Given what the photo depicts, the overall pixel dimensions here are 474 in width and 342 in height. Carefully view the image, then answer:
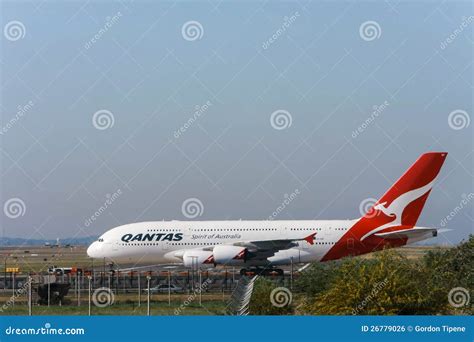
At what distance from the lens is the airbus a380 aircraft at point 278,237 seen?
125 feet

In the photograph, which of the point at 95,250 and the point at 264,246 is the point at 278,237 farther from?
the point at 95,250

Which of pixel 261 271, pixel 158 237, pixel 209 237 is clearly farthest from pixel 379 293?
pixel 158 237

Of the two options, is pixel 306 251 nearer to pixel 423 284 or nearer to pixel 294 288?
pixel 294 288

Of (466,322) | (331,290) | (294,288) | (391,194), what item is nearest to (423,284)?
Result: (331,290)

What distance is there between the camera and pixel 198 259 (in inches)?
1501

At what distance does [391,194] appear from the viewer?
3856 centimetres

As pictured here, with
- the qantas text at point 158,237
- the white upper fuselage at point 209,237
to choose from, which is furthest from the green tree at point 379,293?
the qantas text at point 158,237

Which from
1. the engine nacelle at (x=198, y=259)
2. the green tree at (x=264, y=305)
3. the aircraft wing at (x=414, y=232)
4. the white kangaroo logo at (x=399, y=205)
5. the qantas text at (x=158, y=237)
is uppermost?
the white kangaroo logo at (x=399, y=205)

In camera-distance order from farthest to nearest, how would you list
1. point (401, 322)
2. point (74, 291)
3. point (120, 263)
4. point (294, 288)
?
point (120, 263) → point (74, 291) → point (294, 288) → point (401, 322)

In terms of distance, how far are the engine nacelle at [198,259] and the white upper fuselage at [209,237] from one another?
3.06 feet

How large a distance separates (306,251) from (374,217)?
3.65 m

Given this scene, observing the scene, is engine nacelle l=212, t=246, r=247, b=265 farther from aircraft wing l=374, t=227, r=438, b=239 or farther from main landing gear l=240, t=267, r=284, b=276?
aircraft wing l=374, t=227, r=438, b=239

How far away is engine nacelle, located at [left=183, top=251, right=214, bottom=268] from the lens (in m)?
38.1

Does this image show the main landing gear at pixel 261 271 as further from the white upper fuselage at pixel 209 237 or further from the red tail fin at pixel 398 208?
the red tail fin at pixel 398 208
